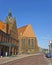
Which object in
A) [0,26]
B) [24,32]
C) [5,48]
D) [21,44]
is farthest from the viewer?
[24,32]

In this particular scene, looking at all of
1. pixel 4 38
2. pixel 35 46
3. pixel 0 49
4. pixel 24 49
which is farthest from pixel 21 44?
pixel 0 49

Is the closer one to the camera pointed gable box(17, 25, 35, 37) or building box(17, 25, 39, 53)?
building box(17, 25, 39, 53)

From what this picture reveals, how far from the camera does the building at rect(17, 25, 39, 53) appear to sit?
477 feet

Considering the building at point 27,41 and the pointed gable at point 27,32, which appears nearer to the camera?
the building at point 27,41

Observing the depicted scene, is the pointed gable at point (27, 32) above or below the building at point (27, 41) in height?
above

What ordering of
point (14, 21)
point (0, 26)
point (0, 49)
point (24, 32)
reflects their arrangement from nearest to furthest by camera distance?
point (0, 49) → point (0, 26) → point (14, 21) → point (24, 32)

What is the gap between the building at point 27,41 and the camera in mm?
145288

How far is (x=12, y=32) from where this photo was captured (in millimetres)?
104688

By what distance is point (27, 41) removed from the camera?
489 feet

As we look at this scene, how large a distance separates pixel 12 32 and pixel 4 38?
62.7 ft

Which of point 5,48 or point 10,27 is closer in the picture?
point 5,48

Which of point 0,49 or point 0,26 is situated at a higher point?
point 0,26

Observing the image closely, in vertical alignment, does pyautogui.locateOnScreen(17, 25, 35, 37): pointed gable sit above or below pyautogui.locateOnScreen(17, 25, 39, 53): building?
above

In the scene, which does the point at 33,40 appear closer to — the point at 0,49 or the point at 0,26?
the point at 0,26
